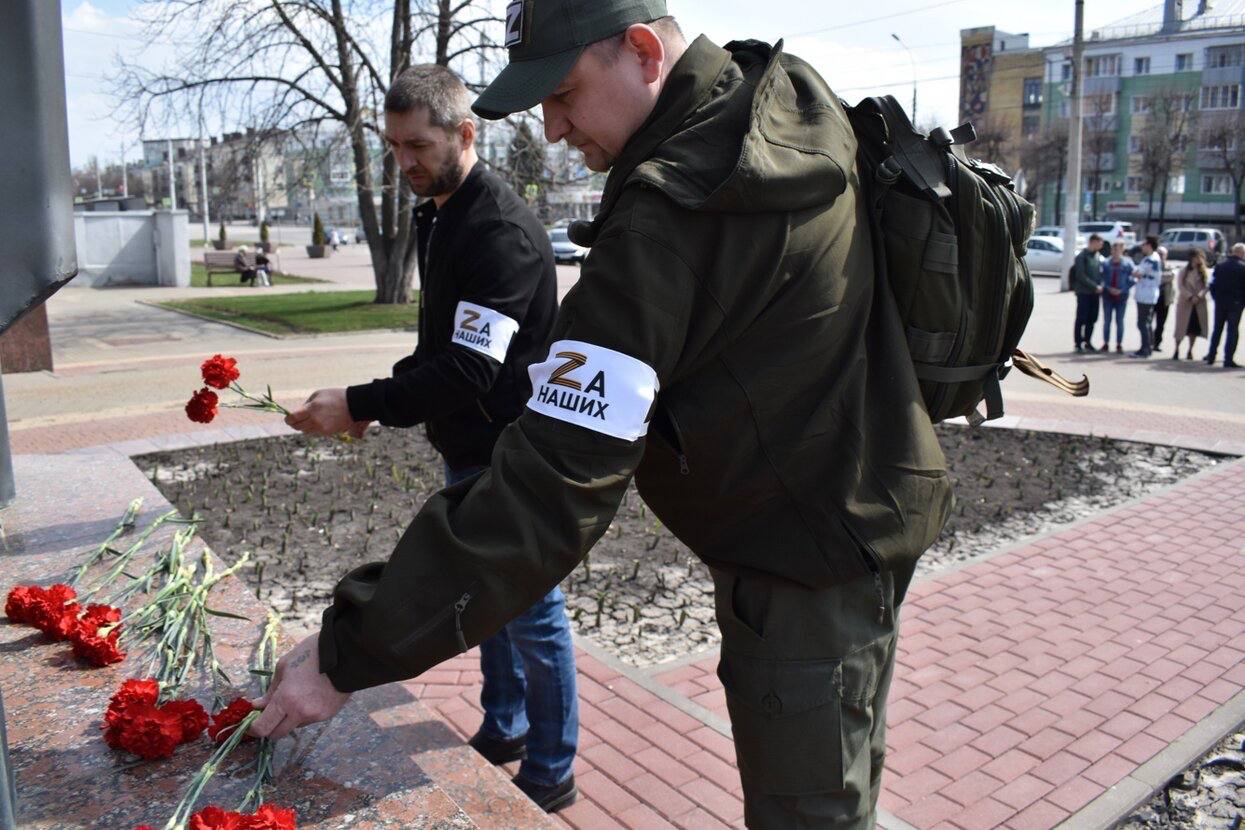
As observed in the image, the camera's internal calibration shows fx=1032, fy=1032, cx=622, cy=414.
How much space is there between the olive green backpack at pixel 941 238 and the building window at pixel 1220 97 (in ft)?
238

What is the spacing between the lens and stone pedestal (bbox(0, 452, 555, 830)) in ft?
6.67

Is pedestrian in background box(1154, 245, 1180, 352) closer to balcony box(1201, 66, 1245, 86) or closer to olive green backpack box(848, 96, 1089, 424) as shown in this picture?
olive green backpack box(848, 96, 1089, 424)

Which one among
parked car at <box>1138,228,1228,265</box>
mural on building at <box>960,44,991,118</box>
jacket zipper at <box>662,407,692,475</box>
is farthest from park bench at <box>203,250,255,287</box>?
mural on building at <box>960,44,991,118</box>

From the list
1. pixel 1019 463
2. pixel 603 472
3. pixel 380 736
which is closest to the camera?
pixel 603 472

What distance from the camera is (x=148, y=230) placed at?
27.2 meters

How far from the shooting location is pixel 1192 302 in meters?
14.1

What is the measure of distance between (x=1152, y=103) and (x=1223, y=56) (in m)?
8.47

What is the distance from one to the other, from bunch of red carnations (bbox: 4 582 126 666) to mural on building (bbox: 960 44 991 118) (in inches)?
2745

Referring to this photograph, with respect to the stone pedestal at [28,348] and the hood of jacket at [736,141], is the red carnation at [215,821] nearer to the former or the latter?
the hood of jacket at [736,141]

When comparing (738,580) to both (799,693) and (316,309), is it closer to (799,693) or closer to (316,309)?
(799,693)

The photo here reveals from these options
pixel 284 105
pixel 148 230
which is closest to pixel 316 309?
pixel 284 105

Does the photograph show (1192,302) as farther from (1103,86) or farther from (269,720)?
(1103,86)

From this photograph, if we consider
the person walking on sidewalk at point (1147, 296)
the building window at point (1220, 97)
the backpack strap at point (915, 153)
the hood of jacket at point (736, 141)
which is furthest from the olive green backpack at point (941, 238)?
the building window at point (1220, 97)

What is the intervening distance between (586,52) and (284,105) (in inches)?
722
